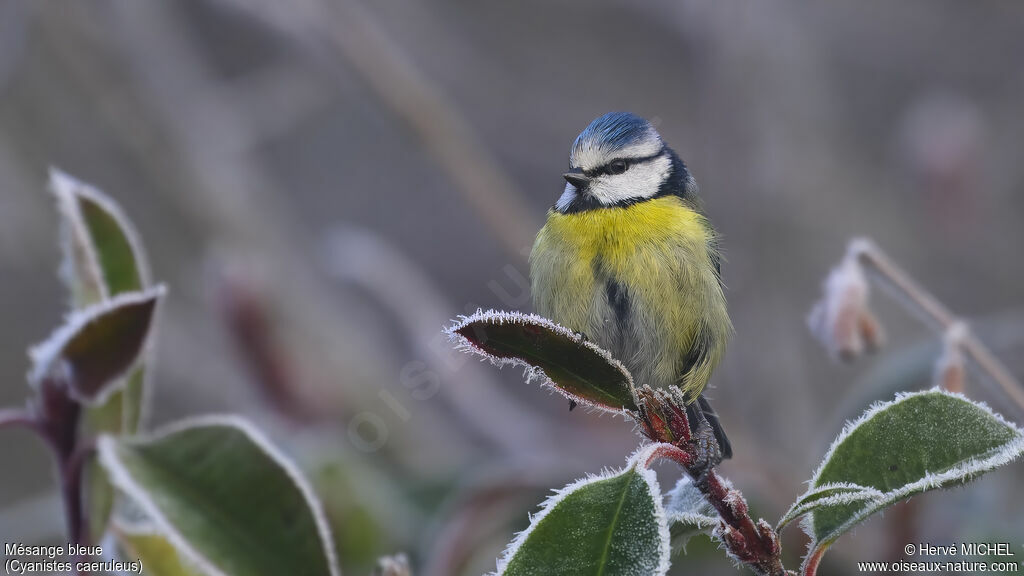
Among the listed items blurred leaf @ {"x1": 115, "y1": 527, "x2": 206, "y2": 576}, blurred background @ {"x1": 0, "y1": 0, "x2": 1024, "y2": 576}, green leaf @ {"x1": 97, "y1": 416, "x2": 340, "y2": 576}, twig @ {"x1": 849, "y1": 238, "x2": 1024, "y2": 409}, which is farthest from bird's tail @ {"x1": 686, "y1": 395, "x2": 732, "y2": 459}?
blurred leaf @ {"x1": 115, "y1": 527, "x2": 206, "y2": 576}

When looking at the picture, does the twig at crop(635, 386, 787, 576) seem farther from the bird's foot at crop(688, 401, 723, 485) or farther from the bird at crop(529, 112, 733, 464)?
the bird at crop(529, 112, 733, 464)

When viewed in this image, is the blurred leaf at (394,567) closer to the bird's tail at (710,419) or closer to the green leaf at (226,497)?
the green leaf at (226,497)

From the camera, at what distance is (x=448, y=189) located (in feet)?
15.7

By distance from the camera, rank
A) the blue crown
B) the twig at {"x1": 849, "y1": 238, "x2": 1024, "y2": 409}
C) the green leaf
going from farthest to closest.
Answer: the blue crown < the twig at {"x1": 849, "y1": 238, "x2": 1024, "y2": 409} < the green leaf

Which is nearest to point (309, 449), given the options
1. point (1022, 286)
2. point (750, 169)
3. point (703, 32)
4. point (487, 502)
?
point (487, 502)

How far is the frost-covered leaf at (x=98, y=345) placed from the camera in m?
1.23

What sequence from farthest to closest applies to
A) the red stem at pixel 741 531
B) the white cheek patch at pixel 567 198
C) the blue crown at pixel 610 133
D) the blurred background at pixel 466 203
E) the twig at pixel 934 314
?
the blurred background at pixel 466 203 < the white cheek patch at pixel 567 198 < the blue crown at pixel 610 133 < the twig at pixel 934 314 < the red stem at pixel 741 531

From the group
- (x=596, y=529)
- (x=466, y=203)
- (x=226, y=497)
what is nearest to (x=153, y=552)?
(x=226, y=497)

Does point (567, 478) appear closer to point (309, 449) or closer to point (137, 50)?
point (309, 449)

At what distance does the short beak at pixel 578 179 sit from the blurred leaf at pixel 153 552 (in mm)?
801

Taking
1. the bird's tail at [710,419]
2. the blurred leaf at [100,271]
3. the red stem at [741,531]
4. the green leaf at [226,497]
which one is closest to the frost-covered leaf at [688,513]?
the red stem at [741,531]

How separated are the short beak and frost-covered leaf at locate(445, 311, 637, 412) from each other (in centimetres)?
65

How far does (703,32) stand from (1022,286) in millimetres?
1381

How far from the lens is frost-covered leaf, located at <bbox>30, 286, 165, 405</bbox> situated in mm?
1230
